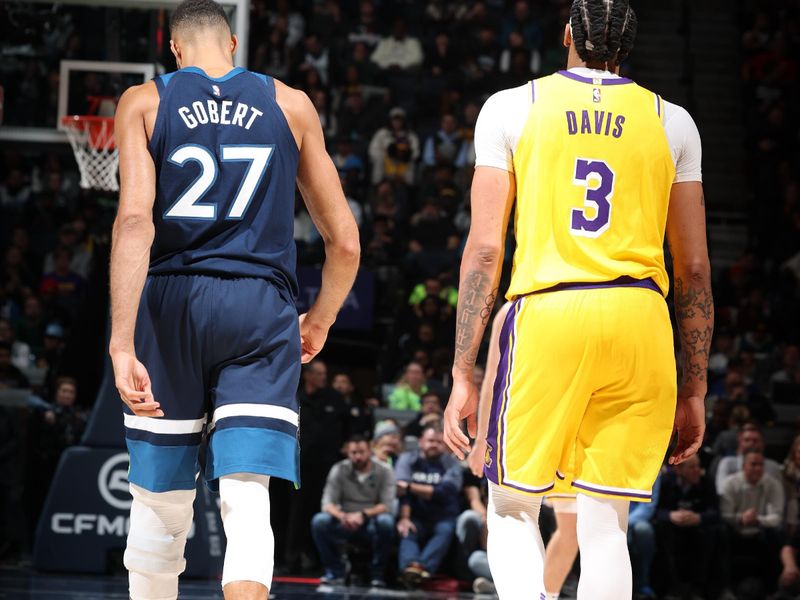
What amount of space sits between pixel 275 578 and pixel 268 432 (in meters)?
7.62

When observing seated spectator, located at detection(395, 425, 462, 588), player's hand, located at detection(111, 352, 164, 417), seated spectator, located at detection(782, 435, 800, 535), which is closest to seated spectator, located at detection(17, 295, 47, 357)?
seated spectator, located at detection(395, 425, 462, 588)

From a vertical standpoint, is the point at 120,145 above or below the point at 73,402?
above

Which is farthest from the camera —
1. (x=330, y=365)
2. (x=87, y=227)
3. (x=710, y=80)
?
(x=710, y=80)

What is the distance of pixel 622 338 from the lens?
4090mm

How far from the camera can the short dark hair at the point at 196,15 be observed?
4535 mm

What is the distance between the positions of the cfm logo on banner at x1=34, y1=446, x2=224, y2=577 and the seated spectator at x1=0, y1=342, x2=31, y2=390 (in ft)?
9.17

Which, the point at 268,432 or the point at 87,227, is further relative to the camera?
the point at 87,227

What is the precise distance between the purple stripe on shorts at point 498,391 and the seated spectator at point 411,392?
9341 mm

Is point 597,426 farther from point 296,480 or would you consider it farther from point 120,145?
point 120,145

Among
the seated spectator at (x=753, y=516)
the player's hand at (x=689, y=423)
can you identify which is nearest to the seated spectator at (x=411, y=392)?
the seated spectator at (x=753, y=516)

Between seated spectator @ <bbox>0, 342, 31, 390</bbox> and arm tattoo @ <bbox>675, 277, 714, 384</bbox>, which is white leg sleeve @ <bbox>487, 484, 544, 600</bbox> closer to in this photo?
arm tattoo @ <bbox>675, 277, 714, 384</bbox>

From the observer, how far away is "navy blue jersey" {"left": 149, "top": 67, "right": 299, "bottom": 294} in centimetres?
429

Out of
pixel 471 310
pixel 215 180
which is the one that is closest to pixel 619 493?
Answer: pixel 471 310

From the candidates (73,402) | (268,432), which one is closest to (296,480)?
(268,432)
